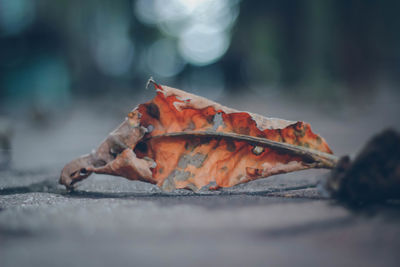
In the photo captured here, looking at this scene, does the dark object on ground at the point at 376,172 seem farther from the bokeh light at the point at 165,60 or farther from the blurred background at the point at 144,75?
the bokeh light at the point at 165,60

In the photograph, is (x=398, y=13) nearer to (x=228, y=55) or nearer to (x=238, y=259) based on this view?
(x=228, y=55)

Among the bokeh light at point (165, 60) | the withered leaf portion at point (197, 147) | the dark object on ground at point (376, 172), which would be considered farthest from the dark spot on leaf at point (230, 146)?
the bokeh light at point (165, 60)

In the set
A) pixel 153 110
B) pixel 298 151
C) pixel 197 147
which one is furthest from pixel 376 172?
pixel 153 110

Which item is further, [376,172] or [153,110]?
[153,110]

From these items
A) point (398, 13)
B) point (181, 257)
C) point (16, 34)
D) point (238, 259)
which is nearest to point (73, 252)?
point (181, 257)

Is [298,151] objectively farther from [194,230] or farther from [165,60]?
[165,60]

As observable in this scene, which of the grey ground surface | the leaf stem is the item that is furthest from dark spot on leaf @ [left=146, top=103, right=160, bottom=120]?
the grey ground surface
